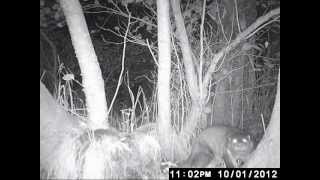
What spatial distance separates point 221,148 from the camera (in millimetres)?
4059

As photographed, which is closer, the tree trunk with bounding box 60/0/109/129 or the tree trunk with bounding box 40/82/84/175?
the tree trunk with bounding box 40/82/84/175

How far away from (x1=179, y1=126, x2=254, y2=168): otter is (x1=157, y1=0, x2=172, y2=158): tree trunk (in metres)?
0.48

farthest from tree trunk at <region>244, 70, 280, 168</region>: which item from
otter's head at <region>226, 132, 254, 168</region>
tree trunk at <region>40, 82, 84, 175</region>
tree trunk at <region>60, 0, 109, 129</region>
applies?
tree trunk at <region>40, 82, 84, 175</region>

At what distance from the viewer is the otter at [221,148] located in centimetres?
392

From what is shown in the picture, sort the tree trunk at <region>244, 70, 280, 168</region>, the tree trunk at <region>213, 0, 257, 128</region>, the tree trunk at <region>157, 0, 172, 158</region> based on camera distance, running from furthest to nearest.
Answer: the tree trunk at <region>213, 0, 257, 128</region>
the tree trunk at <region>157, 0, 172, 158</region>
the tree trunk at <region>244, 70, 280, 168</region>

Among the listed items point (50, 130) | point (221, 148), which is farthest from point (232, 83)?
point (50, 130)

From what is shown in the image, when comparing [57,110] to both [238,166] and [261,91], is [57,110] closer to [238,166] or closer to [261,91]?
[238,166]

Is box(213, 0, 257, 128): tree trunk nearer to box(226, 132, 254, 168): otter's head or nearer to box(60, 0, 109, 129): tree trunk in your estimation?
box(226, 132, 254, 168): otter's head

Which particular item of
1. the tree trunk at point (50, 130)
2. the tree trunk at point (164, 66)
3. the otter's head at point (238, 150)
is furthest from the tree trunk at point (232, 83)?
the tree trunk at point (50, 130)

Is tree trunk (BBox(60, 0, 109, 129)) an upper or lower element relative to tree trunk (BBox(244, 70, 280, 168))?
upper

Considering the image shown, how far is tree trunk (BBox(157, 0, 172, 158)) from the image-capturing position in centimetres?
451
